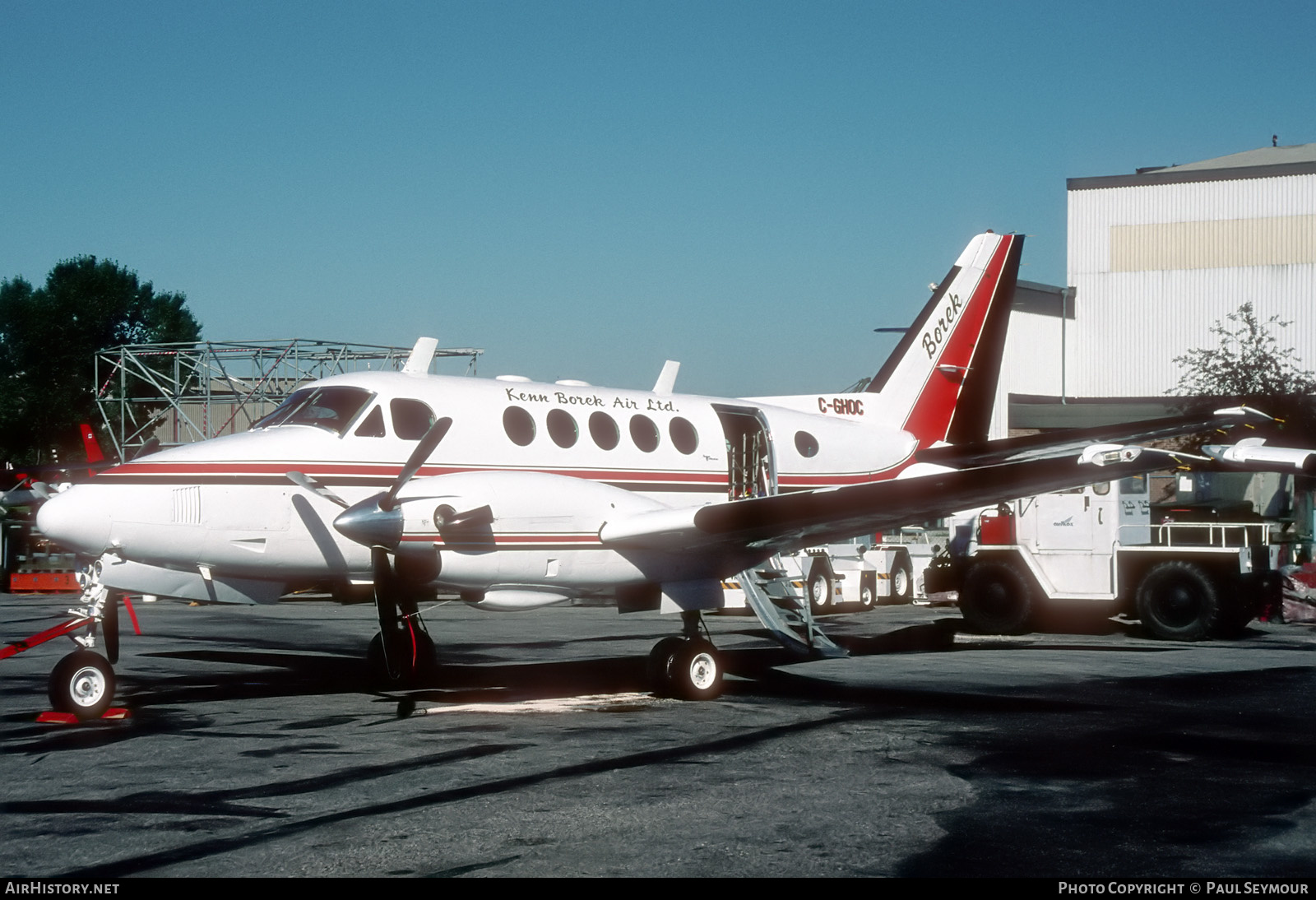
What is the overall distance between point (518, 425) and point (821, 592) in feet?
46.0

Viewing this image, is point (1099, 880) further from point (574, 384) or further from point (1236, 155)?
point (1236, 155)

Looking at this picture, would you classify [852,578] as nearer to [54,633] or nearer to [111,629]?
[111,629]

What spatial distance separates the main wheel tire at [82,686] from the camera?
34.1 ft

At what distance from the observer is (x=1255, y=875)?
19.2 feet

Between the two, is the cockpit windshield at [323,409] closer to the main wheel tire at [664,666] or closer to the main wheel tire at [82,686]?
the main wheel tire at [82,686]

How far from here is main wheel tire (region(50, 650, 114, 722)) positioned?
10.4 metres

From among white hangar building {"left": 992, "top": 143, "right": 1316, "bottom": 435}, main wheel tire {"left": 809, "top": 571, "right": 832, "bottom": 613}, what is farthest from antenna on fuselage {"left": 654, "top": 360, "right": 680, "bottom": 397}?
white hangar building {"left": 992, "top": 143, "right": 1316, "bottom": 435}

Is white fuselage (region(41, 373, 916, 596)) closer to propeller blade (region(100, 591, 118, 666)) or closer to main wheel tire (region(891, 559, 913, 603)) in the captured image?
propeller blade (region(100, 591, 118, 666))

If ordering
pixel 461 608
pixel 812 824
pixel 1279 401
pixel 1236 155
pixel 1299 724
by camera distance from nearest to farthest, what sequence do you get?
pixel 812 824, pixel 1299 724, pixel 461 608, pixel 1279 401, pixel 1236 155

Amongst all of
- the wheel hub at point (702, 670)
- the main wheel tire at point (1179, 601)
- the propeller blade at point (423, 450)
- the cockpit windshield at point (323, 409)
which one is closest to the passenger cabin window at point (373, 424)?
the cockpit windshield at point (323, 409)

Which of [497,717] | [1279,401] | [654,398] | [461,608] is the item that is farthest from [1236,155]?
[497,717]

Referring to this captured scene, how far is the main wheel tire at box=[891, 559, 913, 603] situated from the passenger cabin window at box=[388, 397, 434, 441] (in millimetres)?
18062

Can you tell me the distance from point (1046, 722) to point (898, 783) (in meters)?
3.04

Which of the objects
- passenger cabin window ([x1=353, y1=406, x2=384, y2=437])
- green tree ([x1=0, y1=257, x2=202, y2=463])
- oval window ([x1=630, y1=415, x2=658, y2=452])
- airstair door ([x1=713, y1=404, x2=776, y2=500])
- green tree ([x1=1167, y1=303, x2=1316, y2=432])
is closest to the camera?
passenger cabin window ([x1=353, y1=406, x2=384, y2=437])
